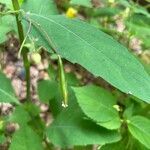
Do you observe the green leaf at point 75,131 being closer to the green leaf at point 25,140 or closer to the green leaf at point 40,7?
the green leaf at point 25,140

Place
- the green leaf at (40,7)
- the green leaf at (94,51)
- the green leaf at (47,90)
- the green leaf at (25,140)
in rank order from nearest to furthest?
the green leaf at (94,51), the green leaf at (25,140), the green leaf at (40,7), the green leaf at (47,90)

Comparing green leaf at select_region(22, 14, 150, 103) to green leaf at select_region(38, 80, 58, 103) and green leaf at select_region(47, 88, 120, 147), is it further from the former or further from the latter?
green leaf at select_region(38, 80, 58, 103)

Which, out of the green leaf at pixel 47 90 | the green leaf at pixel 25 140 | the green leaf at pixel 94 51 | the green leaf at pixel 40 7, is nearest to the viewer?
the green leaf at pixel 94 51

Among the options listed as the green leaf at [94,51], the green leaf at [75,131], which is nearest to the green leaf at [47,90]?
the green leaf at [75,131]

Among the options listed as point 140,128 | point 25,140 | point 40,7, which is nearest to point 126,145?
point 140,128

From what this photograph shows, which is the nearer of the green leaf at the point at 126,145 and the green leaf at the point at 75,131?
the green leaf at the point at 75,131

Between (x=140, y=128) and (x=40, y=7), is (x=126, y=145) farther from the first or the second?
(x=40, y=7)
